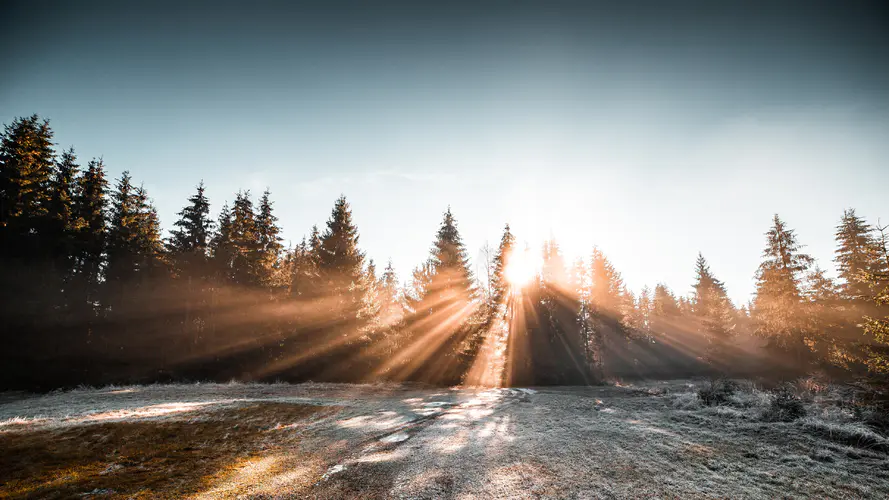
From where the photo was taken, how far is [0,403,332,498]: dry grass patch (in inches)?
189

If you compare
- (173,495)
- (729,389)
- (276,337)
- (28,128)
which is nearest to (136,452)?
(173,495)

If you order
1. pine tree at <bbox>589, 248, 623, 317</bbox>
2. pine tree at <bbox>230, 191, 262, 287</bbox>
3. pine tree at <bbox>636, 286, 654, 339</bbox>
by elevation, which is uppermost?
pine tree at <bbox>230, 191, 262, 287</bbox>

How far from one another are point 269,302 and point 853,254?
162 feet

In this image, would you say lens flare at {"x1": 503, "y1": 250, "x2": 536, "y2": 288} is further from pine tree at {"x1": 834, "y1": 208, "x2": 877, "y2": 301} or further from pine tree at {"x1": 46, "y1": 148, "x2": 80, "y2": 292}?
pine tree at {"x1": 46, "y1": 148, "x2": 80, "y2": 292}

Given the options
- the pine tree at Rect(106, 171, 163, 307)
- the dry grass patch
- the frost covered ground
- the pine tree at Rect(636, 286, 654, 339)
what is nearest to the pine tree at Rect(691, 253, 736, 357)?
the pine tree at Rect(636, 286, 654, 339)

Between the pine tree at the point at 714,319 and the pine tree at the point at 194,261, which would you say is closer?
the pine tree at the point at 194,261

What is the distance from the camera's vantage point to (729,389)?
12133 millimetres

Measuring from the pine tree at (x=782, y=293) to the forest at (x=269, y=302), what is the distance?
11 cm

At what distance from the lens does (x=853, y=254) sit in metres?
25.5

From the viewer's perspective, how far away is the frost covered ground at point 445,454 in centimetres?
461

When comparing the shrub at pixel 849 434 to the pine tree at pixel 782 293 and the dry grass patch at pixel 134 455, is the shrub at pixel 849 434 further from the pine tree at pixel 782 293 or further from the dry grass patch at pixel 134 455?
the pine tree at pixel 782 293

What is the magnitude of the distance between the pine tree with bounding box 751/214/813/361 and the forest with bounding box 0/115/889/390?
11 cm

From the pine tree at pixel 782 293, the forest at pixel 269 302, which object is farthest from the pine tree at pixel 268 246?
the pine tree at pixel 782 293

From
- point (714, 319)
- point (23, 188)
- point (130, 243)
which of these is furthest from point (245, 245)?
point (714, 319)
